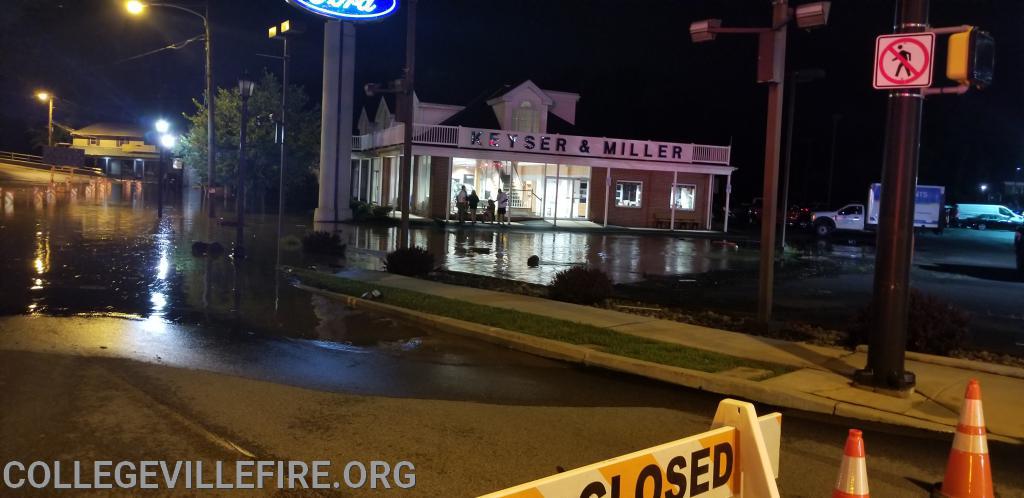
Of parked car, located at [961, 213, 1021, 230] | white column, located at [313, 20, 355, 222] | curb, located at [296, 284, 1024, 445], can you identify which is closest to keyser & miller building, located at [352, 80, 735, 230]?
white column, located at [313, 20, 355, 222]

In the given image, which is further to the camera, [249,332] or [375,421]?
[249,332]

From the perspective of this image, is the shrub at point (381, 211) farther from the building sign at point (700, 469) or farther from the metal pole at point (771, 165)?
the building sign at point (700, 469)

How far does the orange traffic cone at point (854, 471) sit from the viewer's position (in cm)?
386

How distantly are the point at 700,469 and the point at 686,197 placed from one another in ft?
131

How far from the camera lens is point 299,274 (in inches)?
658

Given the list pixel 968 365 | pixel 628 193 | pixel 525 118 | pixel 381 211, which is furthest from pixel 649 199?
pixel 968 365

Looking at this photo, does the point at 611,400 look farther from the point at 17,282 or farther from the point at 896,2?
the point at 17,282

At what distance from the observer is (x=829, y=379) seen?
8562 millimetres

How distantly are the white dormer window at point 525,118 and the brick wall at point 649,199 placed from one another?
382 cm

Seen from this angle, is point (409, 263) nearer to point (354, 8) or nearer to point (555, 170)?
point (354, 8)

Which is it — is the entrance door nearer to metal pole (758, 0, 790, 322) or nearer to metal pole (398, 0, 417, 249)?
metal pole (398, 0, 417, 249)

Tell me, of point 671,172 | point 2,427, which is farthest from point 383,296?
point 671,172

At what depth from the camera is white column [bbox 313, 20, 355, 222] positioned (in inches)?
1372

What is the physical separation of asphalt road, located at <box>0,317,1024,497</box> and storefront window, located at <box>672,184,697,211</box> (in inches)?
1348
